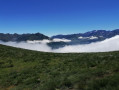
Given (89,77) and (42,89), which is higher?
Result: (89,77)

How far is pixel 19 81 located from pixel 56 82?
18.3 feet

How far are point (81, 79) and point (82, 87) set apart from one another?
153cm

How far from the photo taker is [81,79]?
12227 millimetres

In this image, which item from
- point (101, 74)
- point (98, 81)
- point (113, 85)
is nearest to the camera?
point (113, 85)

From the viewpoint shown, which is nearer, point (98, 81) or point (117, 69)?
point (98, 81)

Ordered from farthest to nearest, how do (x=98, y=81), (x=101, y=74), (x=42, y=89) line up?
1. (x=101, y=74)
2. (x=42, y=89)
3. (x=98, y=81)

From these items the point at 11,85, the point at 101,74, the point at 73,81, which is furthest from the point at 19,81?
the point at 101,74

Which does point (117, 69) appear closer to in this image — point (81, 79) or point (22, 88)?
point (81, 79)

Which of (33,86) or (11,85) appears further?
(11,85)

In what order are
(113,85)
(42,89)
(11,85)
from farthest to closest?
(11,85) → (42,89) → (113,85)

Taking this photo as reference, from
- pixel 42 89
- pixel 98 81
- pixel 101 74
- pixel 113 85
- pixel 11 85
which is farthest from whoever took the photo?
pixel 11 85

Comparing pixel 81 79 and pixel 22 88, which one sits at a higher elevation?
pixel 81 79

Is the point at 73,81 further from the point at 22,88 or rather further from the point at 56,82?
the point at 22,88

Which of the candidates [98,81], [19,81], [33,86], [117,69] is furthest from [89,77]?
[19,81]
